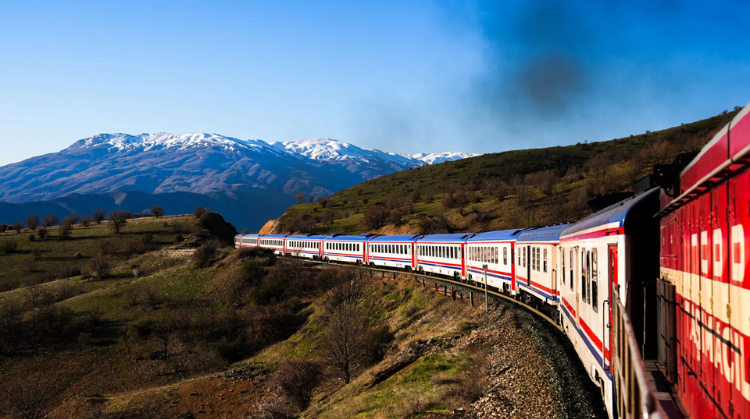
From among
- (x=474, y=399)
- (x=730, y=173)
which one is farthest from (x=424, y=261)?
(x=730, y=173)

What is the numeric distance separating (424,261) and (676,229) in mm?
36013

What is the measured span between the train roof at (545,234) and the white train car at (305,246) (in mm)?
43092

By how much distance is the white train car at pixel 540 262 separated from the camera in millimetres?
17453

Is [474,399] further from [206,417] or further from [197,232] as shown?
[197,232]

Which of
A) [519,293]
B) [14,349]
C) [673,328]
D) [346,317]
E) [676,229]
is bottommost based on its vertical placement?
[14,349]

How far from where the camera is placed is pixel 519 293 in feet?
82.1

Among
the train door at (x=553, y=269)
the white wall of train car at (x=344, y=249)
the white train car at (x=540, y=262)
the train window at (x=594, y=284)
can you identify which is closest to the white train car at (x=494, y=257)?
the white train car at (x=540, y=262)

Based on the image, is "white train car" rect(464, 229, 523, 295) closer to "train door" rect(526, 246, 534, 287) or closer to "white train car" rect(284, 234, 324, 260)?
"train door" rect(526, 246, 534, 287)

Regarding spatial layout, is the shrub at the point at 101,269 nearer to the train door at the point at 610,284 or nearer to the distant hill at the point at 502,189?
the distant hill at the point at 502,189

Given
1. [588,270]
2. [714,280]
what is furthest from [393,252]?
[714,280]

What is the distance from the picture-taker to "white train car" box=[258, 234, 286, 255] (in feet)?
251

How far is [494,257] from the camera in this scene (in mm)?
27672

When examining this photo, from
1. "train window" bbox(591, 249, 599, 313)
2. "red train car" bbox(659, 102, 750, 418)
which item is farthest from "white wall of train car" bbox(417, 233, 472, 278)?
"red train car" bbox(659, 102, 750, 418)

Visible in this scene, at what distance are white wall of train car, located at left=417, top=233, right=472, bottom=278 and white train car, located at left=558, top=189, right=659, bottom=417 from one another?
74.1 feet
